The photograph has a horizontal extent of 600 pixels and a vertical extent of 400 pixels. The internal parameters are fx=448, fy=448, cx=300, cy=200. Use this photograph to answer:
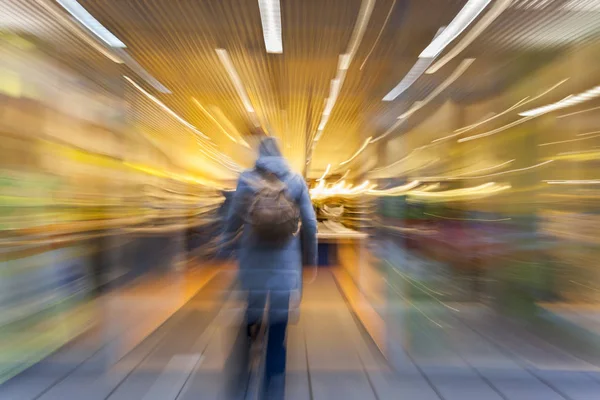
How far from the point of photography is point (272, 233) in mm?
2480

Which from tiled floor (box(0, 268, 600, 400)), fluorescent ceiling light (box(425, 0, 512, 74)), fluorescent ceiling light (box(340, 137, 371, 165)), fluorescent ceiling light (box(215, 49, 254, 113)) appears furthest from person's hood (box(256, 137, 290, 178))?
fluorescent ceiling light (box(340, 137, 371, 165))

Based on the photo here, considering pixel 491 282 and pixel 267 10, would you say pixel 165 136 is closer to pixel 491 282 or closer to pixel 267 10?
pixel 267 10

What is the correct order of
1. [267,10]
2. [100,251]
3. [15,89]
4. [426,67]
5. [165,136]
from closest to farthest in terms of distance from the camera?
[267,10] → [15,89] → [426,67] → [100,251] → [165,136]

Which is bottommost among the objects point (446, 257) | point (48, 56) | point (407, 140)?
point (446, 257)

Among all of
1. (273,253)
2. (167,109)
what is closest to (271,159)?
(273,253)

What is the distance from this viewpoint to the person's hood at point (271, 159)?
2439mm

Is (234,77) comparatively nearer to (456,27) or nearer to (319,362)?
(456,27)

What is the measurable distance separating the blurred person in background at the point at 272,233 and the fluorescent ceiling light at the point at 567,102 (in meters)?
2.48

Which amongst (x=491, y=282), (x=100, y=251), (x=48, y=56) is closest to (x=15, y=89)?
(x=48, y=56)

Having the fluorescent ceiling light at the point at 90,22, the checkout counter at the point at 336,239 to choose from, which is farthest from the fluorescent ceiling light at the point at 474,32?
the fluorescent ceiling light at the point at 90,22

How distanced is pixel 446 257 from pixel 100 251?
134 inches

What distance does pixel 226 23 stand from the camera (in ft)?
9.95

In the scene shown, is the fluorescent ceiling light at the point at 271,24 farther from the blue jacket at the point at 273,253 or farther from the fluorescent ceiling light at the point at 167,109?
the fluorescent ceiling light at the point at 167,109

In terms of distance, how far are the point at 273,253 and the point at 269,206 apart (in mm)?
265
